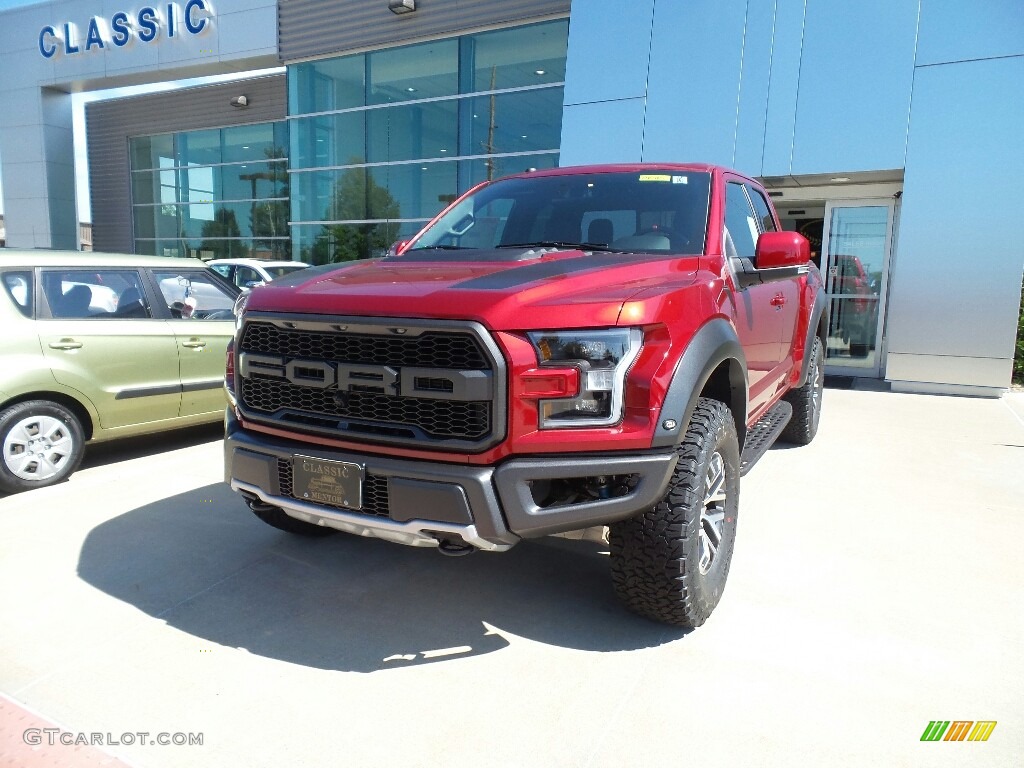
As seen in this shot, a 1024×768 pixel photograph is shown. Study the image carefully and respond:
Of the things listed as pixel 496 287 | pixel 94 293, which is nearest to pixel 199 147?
pixel 94 293

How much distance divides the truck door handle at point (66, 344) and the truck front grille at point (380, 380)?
2707 millimetres

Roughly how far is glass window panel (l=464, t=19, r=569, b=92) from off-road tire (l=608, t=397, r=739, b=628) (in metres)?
11.4

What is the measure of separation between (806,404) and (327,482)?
4387mm

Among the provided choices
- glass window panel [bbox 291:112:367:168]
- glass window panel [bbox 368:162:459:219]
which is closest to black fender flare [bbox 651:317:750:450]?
glass window panel [bbox 368:162:459:219]

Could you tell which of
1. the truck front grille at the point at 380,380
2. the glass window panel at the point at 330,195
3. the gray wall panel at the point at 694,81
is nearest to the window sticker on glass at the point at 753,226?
the truck front grille at the point at 380,380

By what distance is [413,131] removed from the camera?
14.6 meters

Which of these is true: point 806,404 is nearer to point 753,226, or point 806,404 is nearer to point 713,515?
point 753,226

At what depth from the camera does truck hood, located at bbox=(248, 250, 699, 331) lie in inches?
91.0

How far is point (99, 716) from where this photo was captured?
90.7 inches

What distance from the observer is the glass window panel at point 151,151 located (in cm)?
2100

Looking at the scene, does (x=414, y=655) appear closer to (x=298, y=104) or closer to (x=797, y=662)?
(x=797, y=662)

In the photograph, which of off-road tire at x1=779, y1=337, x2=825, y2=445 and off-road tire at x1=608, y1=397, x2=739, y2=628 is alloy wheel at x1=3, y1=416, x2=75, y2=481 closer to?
off-road tire at x1=608, y1=397, x2=739, y2=628

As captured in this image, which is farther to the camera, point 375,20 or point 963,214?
point 375,20

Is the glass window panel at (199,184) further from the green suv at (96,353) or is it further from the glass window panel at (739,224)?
the glass window panel at (739,224)
